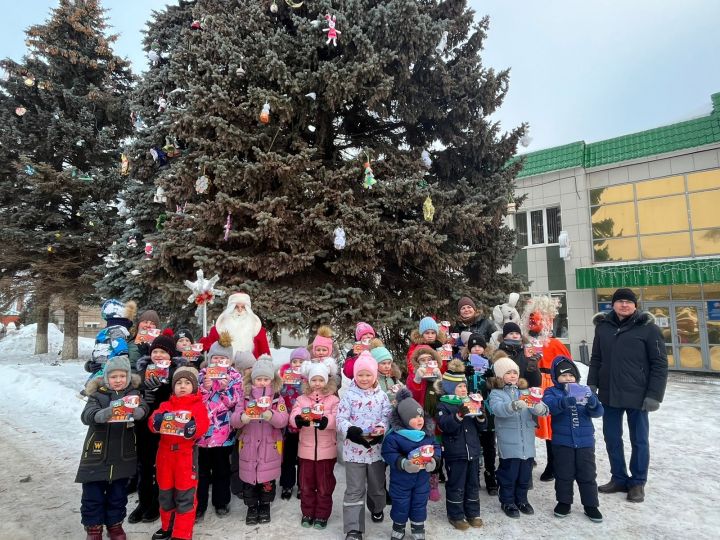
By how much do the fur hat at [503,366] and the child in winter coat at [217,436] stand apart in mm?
2470

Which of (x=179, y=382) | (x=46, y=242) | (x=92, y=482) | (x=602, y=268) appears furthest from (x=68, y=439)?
Result: (x=602, y=268)

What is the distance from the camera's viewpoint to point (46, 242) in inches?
529

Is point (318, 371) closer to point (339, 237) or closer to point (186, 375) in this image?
point (186, 375)

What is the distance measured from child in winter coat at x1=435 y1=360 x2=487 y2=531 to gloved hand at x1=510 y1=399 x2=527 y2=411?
0.29 meters

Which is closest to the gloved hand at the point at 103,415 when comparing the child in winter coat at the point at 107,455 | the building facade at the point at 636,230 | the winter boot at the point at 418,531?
the child in winter coat at the point at 107,455

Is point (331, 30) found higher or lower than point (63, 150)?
lower

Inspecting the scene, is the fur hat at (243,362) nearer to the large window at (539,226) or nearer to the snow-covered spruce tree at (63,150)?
the snow-covered spruce tree at (63,150)

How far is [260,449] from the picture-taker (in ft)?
12.4

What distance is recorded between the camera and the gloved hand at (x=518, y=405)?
3.60 m

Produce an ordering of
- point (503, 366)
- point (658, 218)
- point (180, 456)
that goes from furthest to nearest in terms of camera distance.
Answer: point (658, 218)
point (503, 366)
point (180, 456)

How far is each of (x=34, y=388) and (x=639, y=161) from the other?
19663mm

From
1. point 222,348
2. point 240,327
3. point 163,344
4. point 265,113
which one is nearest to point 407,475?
point 222,348

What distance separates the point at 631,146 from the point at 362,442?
16.8 meters

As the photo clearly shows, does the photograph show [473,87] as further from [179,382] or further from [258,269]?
[179,382]
